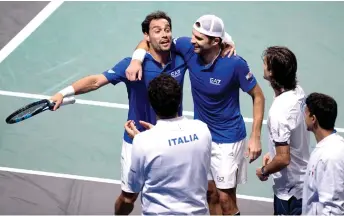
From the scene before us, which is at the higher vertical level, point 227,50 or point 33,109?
point 227,50

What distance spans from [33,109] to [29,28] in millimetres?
5939

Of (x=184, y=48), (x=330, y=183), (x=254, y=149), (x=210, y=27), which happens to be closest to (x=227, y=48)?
(x=210, y=27)

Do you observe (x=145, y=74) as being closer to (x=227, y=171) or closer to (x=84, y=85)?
(x=84, y=85)

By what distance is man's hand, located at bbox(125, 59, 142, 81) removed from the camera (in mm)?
7968

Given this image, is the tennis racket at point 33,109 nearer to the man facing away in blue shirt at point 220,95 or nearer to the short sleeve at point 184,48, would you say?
the man facing away in blue shirt at point 220,95

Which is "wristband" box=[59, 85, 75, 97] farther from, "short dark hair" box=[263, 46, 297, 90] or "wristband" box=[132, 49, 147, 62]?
"short dark hair" box=[263, 46, 297, 90]

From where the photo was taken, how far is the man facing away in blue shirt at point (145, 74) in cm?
830

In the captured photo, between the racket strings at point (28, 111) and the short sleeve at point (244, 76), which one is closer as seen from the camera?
the racket strings at point (28, 111)

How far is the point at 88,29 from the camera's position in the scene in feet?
44.4

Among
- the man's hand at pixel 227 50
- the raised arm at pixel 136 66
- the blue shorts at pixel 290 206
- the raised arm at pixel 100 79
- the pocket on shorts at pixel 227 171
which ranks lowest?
the blue shorts at pixel 290 206

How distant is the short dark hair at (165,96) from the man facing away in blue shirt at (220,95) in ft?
5.44

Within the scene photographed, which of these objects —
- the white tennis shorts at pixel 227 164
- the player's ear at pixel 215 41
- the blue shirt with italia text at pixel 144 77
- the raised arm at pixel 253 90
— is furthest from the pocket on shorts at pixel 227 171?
the player's ear at pixel 215 41

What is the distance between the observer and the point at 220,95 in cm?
832

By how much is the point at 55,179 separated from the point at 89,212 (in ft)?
3.01
